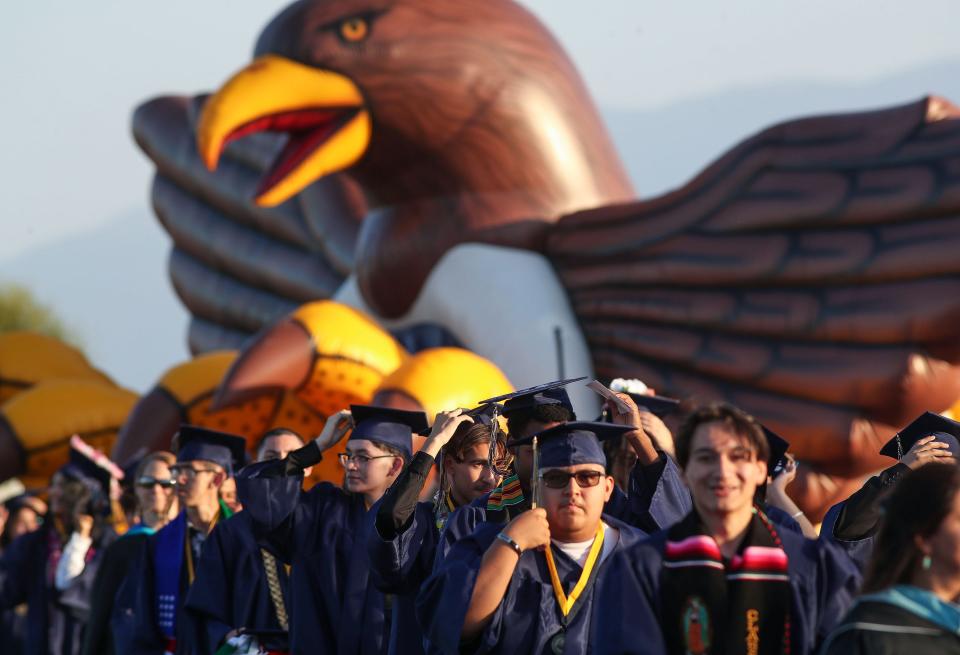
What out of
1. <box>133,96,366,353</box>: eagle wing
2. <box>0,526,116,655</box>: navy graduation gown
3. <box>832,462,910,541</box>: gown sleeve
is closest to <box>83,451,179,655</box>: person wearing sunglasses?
<box>0,526,116,655</box>: navy graduation gown

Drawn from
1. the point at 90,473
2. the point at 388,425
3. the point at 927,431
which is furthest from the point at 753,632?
the point at 90,473

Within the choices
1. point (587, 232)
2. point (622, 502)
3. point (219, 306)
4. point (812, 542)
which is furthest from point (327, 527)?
point (219, 306)

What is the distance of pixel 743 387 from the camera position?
10344 mm

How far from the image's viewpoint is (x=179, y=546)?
23.5 ft

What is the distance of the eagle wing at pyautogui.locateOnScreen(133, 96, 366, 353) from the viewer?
46.8 ft

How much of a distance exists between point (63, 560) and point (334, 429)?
423 cm

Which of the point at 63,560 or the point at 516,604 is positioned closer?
the point at 516,604

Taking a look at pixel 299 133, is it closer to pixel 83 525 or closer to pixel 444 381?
pixel 444 381

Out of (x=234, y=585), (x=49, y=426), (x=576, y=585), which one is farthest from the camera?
(x=49, y=426)

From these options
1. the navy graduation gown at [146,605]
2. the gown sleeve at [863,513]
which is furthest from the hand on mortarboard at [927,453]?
the navy graduation gown at [146,605]

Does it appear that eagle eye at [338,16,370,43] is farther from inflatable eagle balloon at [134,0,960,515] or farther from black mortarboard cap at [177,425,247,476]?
black mortarboard cap at [177,425,247,476]

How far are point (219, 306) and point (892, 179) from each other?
7.99 meters

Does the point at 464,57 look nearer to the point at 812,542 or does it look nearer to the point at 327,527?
the point at 327,527

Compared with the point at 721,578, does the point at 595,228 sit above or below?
below
